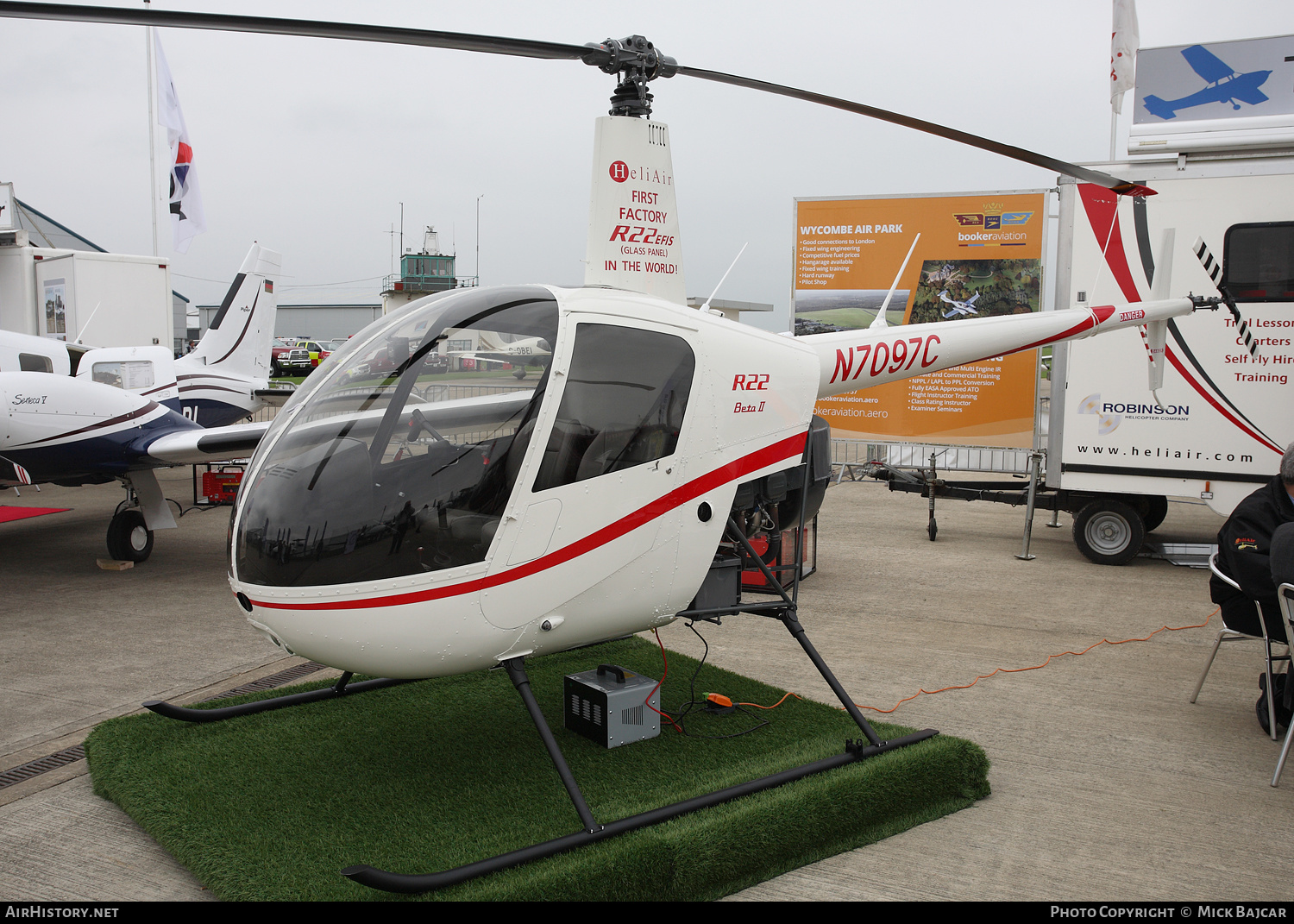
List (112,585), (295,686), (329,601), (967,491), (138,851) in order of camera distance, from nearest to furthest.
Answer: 1. (329,601)
2. (138,851)
3. (295,686)
4. (112,585)
5. (967,491)

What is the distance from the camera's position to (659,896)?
294 cm

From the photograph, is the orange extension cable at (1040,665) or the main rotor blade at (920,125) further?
the orange extension cable at (1040,665)

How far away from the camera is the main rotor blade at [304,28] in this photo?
2.32m

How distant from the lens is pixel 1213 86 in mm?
7535

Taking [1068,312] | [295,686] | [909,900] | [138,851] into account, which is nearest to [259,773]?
[138,851]

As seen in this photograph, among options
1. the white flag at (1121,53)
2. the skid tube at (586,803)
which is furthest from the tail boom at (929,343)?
the white flag at (1121,53)

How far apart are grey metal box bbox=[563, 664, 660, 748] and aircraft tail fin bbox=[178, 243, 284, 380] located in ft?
34.7

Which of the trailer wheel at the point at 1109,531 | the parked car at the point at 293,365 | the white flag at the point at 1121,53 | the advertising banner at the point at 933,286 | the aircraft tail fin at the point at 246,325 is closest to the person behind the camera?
the trailer wheel at the point at 1109,531

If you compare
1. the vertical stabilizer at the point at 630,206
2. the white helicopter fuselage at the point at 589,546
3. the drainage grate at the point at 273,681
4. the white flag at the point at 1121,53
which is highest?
the white flag at the point at 1121,53

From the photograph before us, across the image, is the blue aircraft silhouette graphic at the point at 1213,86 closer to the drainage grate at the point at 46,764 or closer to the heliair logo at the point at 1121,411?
the heliair logo at the point at 1121,411

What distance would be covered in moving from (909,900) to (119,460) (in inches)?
293

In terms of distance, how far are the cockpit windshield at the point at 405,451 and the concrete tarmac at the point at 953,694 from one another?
50.7 inches

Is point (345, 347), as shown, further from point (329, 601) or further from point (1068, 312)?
point (1068, 312)

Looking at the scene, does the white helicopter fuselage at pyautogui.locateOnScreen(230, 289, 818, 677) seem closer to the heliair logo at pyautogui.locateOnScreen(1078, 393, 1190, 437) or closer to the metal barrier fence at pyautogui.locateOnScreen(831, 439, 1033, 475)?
the heliair logo at pyautogui.locateOnScreen(1078, 393, 1190, 437)
